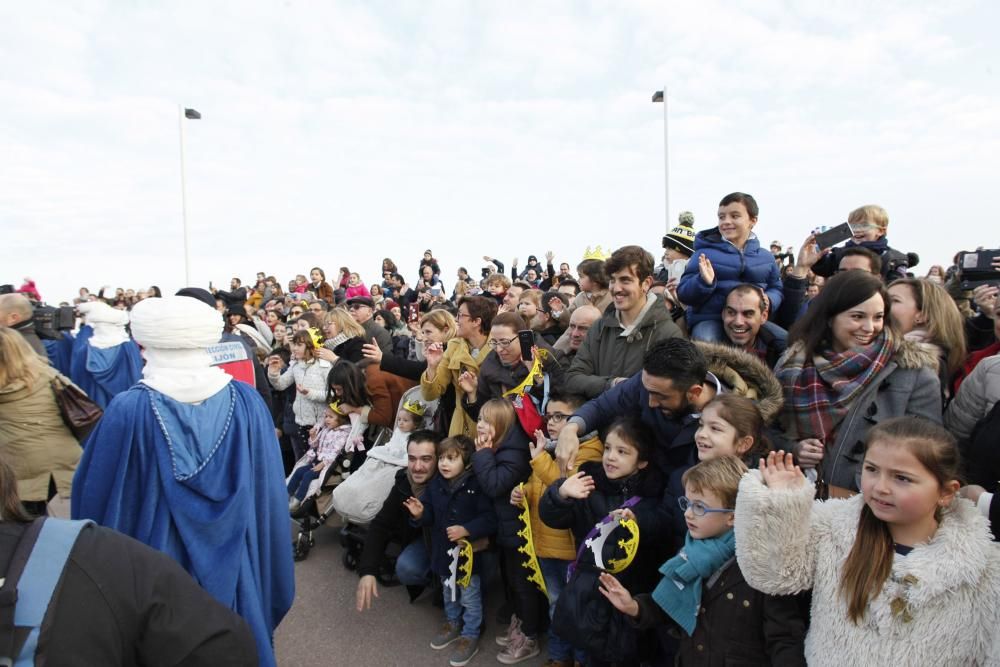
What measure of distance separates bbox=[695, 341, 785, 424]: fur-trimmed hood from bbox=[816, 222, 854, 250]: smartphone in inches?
57.8

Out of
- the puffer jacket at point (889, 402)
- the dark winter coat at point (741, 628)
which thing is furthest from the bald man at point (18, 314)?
the puffer jacket at point (889, 402)

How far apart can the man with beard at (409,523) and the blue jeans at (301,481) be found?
4.08 ft

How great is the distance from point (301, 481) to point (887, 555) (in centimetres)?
441

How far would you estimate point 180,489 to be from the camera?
6.93ft

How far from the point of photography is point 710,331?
351 cm

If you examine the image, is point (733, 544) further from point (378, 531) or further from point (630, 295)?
point (378, 531)

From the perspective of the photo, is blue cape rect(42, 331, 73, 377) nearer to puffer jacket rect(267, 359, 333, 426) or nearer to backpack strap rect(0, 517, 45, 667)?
puffer jacket rect(267, 359, 333, 426)

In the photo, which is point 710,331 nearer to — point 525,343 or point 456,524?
point 525,343

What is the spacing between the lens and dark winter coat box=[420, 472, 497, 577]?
3490 millimetres

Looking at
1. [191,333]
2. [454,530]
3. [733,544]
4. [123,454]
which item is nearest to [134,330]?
[191,333]

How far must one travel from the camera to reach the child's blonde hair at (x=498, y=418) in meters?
3.49

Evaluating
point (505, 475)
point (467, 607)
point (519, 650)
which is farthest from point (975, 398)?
point (467, 607)

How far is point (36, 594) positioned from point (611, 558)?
2052mm

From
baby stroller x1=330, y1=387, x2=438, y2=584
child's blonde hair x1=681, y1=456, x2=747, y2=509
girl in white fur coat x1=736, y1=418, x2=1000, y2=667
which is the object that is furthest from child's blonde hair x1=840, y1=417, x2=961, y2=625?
baby stroller x1=330, y1=387, x2=438, y2=584
